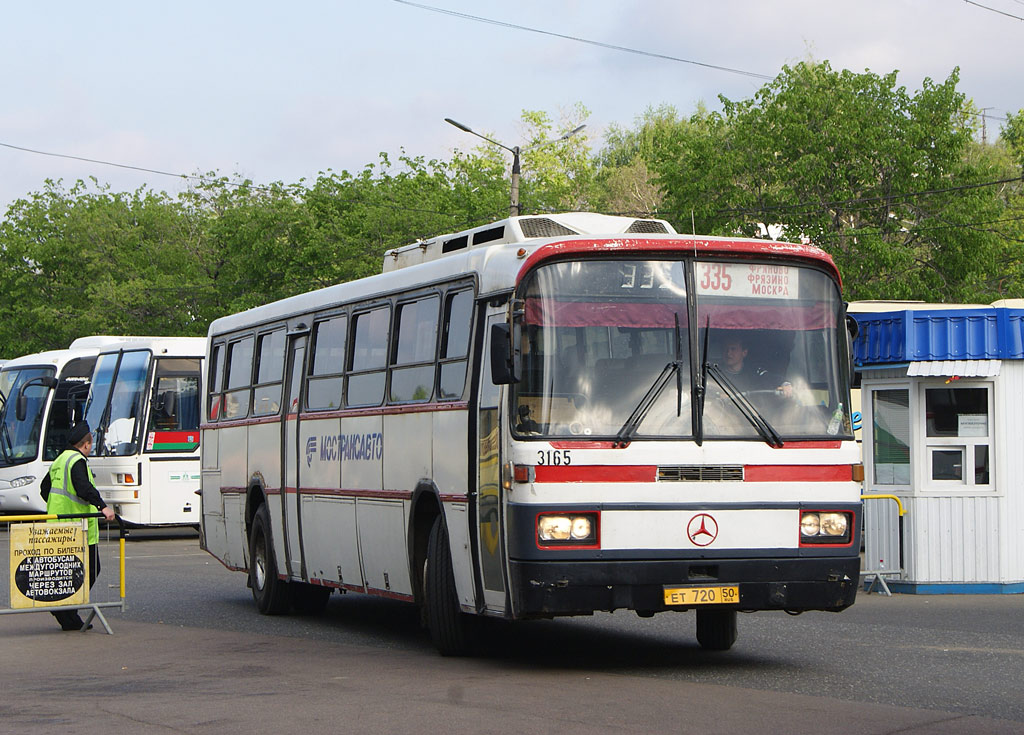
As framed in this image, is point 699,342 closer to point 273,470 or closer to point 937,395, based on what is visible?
point 273,470

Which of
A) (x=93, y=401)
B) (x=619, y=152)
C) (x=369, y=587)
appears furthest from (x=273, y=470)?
(x=619, y=152)

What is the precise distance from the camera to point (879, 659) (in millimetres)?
11898

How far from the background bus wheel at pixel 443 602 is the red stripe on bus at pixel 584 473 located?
157 cm

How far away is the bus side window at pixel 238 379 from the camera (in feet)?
55.5

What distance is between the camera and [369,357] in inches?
541

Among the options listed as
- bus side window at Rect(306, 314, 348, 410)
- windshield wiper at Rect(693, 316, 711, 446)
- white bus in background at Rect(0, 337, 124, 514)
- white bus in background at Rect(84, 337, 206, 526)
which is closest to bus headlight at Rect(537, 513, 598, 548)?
windshield wiper at Rect(693, 316, 711, 446)

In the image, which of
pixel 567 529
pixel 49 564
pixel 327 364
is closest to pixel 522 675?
pixel 567 529

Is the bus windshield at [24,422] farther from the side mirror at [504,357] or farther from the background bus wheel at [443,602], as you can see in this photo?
the side mirror at [504,357]

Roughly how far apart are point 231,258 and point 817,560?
4275 centimetres

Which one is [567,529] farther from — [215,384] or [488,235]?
[215,384]

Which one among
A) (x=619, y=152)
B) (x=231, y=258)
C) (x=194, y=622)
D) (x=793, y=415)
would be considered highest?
(x=619, y=152)

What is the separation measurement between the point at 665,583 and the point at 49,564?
6210mm

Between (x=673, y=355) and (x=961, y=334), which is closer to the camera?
(x=673, y=355)

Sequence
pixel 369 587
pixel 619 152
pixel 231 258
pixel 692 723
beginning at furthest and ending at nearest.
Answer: pixel 619 152 < pixel 231 258 < pixel 369 587 < pixel 692 723
